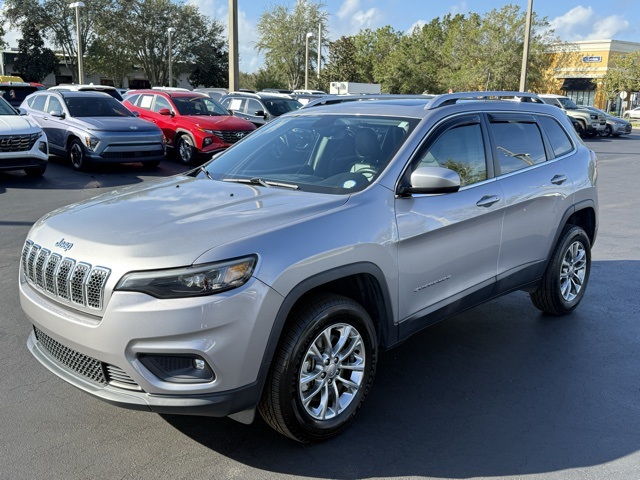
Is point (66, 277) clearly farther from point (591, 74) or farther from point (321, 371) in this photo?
point (591, 74)

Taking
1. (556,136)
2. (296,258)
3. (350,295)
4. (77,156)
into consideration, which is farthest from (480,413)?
(77,156)

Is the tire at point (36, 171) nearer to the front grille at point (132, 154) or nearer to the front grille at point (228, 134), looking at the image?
the front grille at point (132, 154)

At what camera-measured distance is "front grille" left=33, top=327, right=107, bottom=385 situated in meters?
2.98

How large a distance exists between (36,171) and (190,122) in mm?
3799

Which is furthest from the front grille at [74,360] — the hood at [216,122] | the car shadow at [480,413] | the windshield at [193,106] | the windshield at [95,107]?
the windshield at [193,106]

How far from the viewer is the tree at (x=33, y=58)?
5306cm

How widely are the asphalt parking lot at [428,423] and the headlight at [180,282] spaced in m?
0.94

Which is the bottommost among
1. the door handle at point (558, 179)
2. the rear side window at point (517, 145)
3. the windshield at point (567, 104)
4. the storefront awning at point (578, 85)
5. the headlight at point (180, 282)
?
the headlight at point (180, 282)

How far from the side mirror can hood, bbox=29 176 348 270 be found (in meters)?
0.46

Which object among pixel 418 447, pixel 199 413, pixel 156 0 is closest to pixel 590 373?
pixel 418 447

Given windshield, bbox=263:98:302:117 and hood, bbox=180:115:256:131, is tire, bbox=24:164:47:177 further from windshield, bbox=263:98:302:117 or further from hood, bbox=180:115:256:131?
windshield, bbox=263:98:302:117

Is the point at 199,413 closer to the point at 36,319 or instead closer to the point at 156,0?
the point at 36,319

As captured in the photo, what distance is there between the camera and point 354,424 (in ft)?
11.6

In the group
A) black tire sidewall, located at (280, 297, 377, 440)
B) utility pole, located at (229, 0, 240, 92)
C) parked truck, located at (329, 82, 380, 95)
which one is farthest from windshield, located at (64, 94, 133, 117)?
parked truck, located at (329, 82, 380, 95)
